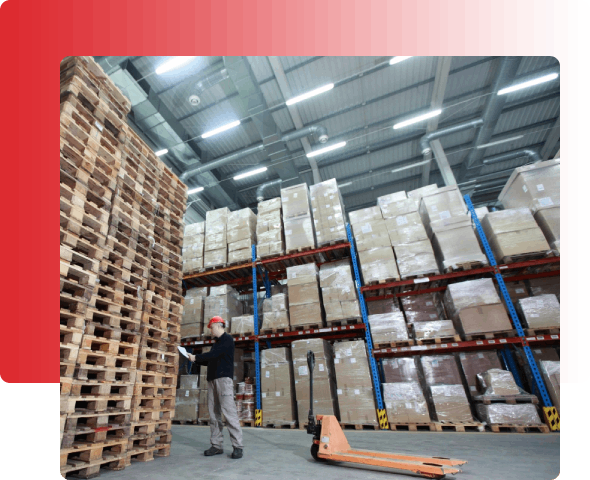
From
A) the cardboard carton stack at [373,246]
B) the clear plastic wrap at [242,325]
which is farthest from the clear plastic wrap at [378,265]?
the clear plastic wrap at [242,325]

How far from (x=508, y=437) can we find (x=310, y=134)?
8.53 meters

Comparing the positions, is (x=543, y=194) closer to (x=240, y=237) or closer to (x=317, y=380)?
(x=317, y=380)

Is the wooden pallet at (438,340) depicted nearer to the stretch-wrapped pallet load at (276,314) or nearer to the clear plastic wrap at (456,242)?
the clear plastic wrap at (456,242)

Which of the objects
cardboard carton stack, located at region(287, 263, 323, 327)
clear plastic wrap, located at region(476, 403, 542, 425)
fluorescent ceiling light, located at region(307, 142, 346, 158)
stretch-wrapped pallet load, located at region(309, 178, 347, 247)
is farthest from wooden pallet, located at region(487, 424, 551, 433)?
fluorescent ceiling light, located at region(307, 142, 346, 158)

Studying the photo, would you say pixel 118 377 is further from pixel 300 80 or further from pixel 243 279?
pixel 300 80

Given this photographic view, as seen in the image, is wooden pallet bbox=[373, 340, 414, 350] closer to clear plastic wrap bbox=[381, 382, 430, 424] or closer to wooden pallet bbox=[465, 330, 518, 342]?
clear plastic wrap bbox=[381, 382, 430, 424]

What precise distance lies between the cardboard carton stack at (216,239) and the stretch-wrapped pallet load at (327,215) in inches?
88.0

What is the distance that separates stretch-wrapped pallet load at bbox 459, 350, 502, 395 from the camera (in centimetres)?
527

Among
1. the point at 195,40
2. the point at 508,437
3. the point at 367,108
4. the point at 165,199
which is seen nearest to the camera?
the point at 195,40

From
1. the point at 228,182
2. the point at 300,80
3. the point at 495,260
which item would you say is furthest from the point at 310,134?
the point at 495,260

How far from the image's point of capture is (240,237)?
7340 mm

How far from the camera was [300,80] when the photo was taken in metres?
8.79

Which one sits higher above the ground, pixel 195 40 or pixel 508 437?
pixel 195 40

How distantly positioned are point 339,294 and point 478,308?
2.37 meters
